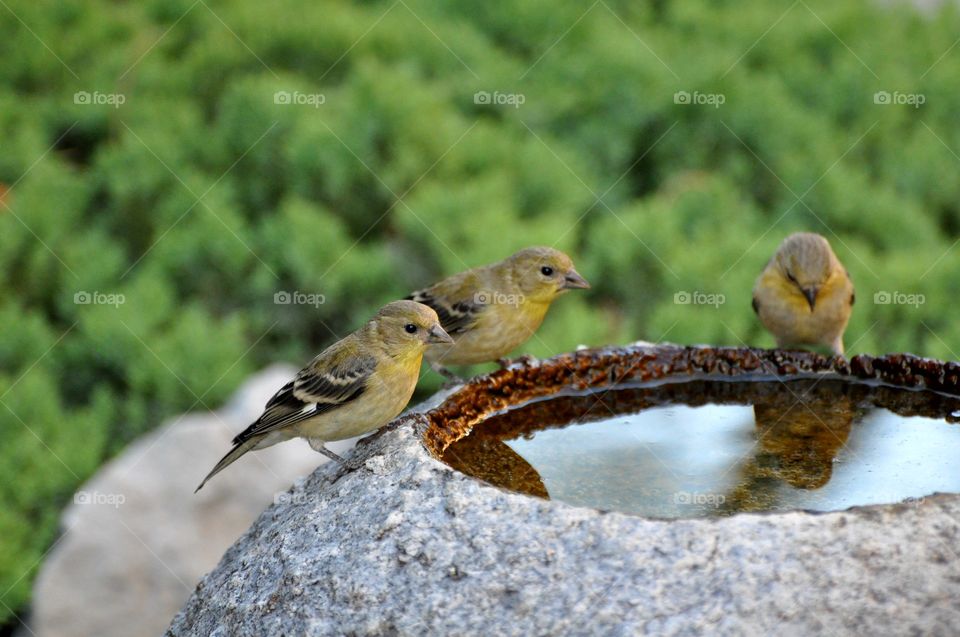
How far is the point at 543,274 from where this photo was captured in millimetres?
5773

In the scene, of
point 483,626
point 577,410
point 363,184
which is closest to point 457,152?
point 363,184

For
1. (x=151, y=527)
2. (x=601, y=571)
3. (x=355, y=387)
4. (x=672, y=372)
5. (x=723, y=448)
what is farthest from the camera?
(x=151, y=527)

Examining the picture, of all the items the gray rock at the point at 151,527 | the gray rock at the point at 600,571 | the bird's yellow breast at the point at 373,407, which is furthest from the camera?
the gray rock at the point at 151,527

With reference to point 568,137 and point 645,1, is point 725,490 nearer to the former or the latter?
point 568,137

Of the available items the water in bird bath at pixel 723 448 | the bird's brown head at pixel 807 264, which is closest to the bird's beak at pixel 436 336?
the water in bird bath at pixel 723 448

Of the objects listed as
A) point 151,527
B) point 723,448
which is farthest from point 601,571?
point 151,527

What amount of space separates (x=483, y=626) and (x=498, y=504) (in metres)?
0.33

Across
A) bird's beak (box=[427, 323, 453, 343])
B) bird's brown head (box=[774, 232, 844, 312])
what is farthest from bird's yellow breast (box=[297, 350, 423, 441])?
bird's brown head (box=[774, 232, 844, 312])

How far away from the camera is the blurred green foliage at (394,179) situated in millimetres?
8031

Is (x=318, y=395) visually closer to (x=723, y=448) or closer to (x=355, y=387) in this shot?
(x=355, y=387)

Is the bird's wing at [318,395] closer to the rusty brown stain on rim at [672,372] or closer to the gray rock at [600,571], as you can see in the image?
the rusty brown stain on rim at [672,372]

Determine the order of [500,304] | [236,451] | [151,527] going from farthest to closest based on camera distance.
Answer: [151,527] < [500,304] < [236,451]

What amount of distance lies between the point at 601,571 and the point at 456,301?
297 centimetres

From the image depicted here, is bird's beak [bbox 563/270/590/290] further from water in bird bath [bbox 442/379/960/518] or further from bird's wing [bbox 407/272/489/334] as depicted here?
water in bird bath [bbox 442/379/960/518]
